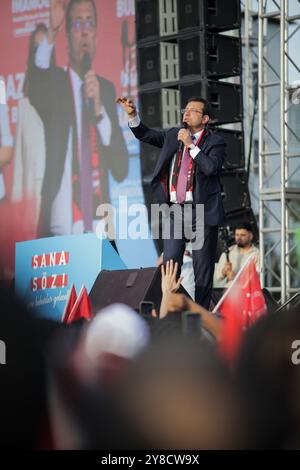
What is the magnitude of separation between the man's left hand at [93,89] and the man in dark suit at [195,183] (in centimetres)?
557

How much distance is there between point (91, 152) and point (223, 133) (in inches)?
80.5

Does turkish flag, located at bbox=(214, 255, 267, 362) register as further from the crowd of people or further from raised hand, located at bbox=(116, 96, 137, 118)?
raised hand, located at bbox=(116, 96, 137, 118)

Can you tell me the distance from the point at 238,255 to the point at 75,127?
3.74 m

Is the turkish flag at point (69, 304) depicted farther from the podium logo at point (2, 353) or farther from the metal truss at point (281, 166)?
the metal truss at point (281, 166)

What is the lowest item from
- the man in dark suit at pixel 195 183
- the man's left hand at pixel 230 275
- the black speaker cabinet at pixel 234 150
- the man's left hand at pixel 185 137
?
the man's left hand at pixel 230 275

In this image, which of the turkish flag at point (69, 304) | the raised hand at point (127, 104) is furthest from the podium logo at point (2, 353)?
the raised hand at point (127, 104)

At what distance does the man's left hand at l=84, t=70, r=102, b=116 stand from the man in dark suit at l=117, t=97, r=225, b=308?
557 centimetres

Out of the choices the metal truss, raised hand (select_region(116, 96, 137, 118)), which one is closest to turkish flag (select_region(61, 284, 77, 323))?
raised hand (select_region(116, 96, 137, 118))

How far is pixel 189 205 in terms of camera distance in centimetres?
371

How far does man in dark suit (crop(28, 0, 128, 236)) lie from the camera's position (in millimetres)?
9258

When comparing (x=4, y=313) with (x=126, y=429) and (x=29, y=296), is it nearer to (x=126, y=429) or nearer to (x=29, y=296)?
(x=29, y=296)

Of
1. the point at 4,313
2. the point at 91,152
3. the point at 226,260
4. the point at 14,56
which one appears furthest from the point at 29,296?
the point at 14,56

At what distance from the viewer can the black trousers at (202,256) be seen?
371 centimetres
